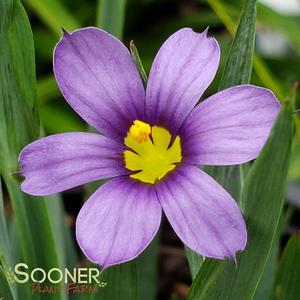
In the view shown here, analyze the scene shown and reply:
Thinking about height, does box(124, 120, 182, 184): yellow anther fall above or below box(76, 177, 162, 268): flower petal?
above

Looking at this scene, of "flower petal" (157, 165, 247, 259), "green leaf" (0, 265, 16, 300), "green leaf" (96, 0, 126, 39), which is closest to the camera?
"flower petal" (157, 165, 247, 259)

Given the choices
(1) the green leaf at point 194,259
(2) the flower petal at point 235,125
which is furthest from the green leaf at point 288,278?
(2) the flower petal at point 235,125

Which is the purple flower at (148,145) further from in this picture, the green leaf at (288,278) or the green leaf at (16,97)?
the green leaf at (288,278)

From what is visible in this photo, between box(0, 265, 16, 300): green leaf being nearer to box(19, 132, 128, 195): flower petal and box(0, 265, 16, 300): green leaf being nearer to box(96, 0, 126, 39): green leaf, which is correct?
box(19, 132, 128, 195): flower petal

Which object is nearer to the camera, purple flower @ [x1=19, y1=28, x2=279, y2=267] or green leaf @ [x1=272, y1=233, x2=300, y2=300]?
purple flower @ [x1=19, y1=28, x2=279, y2=267]

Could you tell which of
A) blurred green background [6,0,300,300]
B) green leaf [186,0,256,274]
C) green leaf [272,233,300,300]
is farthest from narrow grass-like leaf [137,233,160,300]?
green leaf [186,0,256,274]

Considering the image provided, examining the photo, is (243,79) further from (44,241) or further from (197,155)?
(44,241)

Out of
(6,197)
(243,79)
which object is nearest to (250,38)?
(243,79)

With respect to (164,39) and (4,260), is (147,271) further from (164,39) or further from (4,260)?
(164,39)
